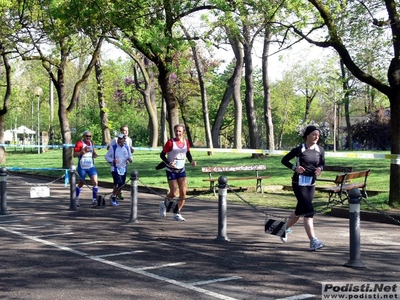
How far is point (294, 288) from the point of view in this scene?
680 centimetres

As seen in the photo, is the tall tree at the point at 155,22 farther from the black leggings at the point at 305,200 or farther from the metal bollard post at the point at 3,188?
the black leggings at the point at 305,200

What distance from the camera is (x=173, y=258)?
8.44 m

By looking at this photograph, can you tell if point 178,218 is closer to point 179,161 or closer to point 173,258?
point 179,161

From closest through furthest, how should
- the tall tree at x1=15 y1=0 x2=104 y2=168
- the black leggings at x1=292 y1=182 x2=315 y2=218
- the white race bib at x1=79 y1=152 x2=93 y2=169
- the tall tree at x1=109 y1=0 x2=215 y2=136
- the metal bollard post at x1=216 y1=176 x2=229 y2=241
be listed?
the black leggings at x1=292 y1=182 x2=315 y2=218 → the metal bollard post at x1=216 y1=176 x2=229 y2=241 → the white race bib at x1=79 y1=152 x2=93 y2=169 → the tall tree at x1=109 y1=0 x2=215 y2=136 → the tall tree at x1=15 y1=0 x2=104 y2=168

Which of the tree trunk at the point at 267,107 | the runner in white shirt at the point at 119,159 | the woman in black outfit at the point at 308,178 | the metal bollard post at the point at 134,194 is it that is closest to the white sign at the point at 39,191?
the runner in white shirt at the point at 119,159

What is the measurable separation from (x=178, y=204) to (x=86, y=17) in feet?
33.0

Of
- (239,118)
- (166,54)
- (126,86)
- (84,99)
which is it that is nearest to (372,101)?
(126,86)

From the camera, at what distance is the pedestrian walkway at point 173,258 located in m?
6.76

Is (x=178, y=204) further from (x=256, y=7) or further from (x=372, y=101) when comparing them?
(x=372, y=101)

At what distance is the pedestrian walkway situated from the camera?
6.76 m

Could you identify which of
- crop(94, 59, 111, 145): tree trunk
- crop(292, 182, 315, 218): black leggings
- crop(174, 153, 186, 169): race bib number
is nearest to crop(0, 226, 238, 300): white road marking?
crop(292, 182, 315, 218): black leggings

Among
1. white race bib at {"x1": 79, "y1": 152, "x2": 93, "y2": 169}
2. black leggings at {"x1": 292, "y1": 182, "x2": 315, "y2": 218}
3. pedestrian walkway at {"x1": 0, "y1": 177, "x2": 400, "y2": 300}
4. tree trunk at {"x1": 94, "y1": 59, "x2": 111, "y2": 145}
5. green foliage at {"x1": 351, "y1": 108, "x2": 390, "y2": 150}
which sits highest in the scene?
tree trunk at {"x1": 94, "y1": 59, "x2": 111, "y2": 145}

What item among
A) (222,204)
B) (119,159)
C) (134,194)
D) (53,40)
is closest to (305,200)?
(222,204)

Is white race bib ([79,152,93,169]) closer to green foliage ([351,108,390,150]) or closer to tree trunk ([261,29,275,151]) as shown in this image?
tree trunk ([261,29,275,151])
